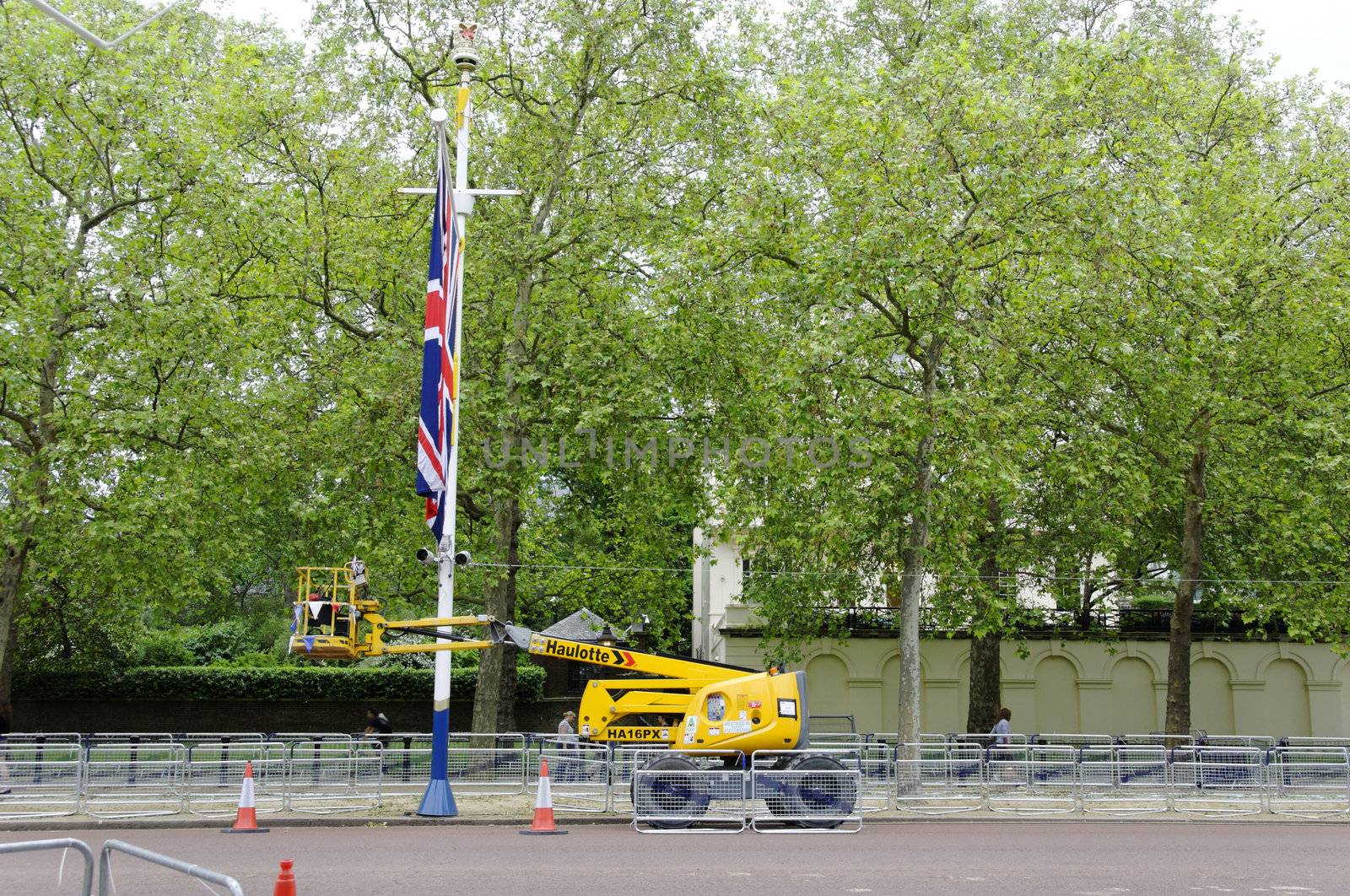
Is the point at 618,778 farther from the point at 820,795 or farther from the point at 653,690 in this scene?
the point at 820,795

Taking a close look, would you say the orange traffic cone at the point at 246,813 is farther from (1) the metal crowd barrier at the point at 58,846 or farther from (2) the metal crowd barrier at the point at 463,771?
(1) the metal crowd barrier at the point at 58,846

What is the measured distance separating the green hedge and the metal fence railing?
11.1 metres

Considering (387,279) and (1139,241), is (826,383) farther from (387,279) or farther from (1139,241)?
(387,279)

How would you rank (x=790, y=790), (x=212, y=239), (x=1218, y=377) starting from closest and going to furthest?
(x=790, y=790) → (x=212, y=239) → (x=1218, y=377)

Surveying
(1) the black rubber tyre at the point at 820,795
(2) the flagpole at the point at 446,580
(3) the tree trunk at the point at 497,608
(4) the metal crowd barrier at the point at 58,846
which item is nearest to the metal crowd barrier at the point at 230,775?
(2) the flagpole at the point at 446,580

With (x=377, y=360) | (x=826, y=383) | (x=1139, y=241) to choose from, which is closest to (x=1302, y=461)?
(x=1139, y=241)

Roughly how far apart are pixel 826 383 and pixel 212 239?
12749mm

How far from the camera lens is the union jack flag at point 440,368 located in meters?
16.3

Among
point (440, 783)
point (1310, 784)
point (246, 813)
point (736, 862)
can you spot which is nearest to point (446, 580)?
point (440, 783)

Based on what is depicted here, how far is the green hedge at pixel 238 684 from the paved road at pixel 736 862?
17.6 metres

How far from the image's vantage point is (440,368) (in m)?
16.6

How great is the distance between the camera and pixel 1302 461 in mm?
24547

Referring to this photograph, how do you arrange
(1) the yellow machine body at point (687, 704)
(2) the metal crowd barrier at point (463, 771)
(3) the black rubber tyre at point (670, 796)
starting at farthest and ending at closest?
(2) the metal crowd barrier at point (463, 771) → (1) the yellow machine body at point (687, 704) → (3) the black rubber tyre at point (670, 796)

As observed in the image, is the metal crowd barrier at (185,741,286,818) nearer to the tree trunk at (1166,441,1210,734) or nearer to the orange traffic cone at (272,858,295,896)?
the orange traffic cone at (272,858,295,896)
